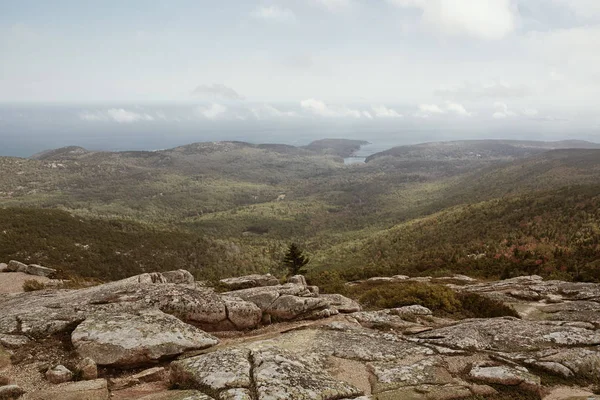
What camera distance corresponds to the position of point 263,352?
37.1 feet

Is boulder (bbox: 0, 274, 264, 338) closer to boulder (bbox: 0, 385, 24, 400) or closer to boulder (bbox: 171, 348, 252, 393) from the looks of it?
boulder (bbox: 0, 385, 24, 400)

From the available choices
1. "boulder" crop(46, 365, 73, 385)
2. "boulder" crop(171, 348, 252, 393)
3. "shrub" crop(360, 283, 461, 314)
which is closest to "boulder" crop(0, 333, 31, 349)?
"boulder" crop(46, 365, 73, 385)

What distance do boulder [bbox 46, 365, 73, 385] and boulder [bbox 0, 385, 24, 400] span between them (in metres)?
0.82

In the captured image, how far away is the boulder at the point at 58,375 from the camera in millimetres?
10172

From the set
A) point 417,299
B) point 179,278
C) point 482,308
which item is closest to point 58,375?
point 179,278

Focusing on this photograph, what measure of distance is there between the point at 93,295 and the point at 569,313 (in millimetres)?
25730

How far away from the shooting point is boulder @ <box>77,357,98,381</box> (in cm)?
1048

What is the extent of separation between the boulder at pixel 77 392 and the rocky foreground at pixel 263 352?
1.4 inches

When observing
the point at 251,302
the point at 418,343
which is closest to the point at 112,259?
the point at 251,302

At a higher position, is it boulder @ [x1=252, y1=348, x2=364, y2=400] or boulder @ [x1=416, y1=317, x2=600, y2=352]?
boulder @ [x1=252, y1=348, x2=364, y2=400]

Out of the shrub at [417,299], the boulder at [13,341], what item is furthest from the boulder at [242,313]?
the shrub at [417,299]

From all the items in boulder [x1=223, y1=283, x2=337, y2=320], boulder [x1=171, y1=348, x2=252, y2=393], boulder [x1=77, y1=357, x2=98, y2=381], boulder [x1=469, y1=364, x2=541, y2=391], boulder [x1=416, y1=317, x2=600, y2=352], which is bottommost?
boulder [x1=223, y1=283, x2=337, y2=320]

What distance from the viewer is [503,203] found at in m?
94.1

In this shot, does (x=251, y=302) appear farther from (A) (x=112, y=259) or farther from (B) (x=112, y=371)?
(A) (x=112, y=259)
